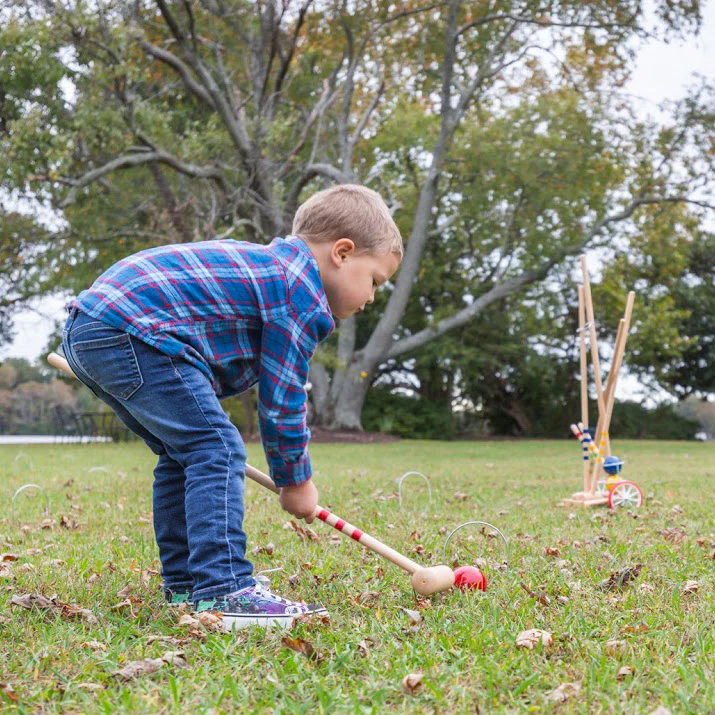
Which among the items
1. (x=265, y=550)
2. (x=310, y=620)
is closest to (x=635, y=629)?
(x=310, y=620)

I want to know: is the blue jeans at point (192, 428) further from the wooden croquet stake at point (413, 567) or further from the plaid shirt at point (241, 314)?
the wooden croquet stake at point (413, 567)

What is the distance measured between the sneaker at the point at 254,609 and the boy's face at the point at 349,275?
975 millimetres

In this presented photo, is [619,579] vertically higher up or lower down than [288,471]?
lower down

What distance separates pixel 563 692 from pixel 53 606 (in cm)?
172

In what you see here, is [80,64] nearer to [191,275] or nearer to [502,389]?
[191,275]

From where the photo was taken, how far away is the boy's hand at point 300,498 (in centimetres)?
275

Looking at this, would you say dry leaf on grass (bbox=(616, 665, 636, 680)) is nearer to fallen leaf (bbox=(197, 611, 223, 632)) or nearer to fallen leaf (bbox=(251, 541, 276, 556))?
fallen leaf (bbox=(197, 611, 223, 632))

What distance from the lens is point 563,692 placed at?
76.4 inches

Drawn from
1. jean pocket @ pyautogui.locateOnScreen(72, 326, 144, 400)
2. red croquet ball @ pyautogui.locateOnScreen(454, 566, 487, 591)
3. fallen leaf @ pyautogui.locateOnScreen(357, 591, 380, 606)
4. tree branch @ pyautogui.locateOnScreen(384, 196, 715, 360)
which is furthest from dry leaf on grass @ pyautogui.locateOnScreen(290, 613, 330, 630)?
tree branch @ pyautogui.locateOnScreen(384, 196, 715, 360)

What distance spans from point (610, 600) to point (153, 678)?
161cm

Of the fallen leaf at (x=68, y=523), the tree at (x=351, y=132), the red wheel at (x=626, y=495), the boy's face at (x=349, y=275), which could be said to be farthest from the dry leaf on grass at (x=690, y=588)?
the tree at (x=351, y=132)

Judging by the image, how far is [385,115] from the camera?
2116 cm

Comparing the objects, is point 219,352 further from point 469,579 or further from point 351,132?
point 351,132

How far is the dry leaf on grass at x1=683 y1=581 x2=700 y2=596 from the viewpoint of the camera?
118 inches
